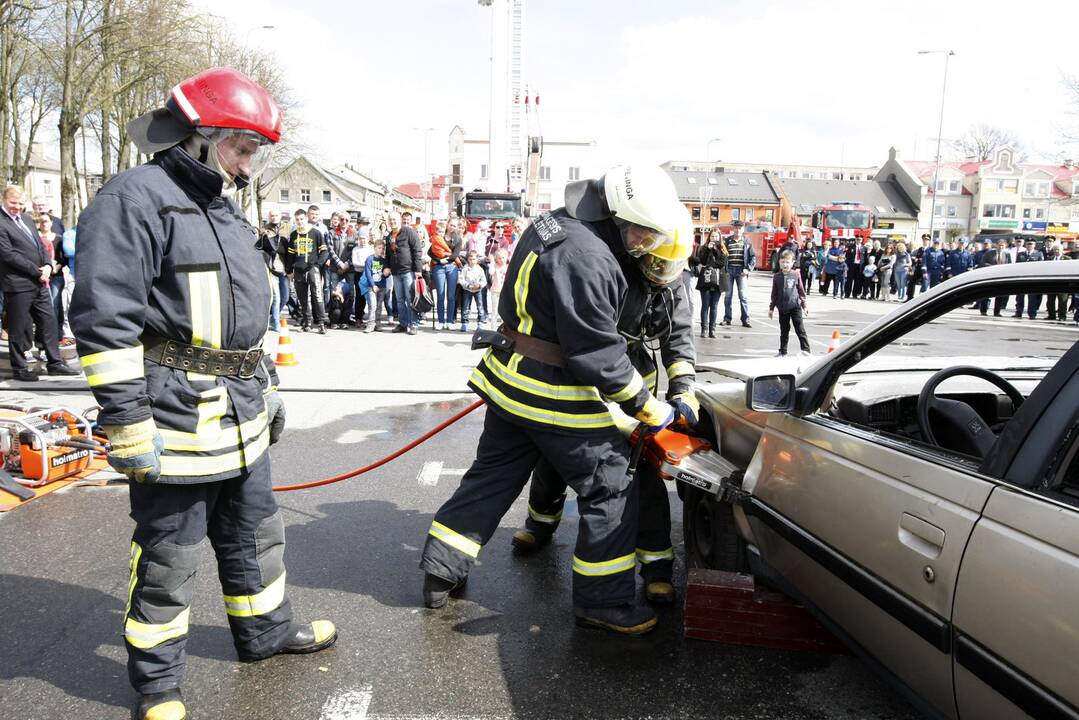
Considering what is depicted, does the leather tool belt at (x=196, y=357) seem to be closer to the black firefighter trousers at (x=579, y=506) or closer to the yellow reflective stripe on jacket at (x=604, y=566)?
the black firefighter trousers at (x=579, y=506)

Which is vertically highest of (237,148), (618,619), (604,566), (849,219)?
(849,219)

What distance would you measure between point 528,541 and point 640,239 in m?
1.72

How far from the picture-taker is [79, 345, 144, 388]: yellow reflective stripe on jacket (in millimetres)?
2264

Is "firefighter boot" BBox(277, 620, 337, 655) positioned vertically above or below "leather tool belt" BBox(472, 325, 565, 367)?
below

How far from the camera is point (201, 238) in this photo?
2.51 metres

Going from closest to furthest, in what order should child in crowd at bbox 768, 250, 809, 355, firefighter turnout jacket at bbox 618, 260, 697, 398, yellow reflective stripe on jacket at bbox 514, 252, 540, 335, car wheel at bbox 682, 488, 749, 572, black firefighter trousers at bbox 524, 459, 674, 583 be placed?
yellow reflective stripe on jacket at bbox 514, 252, 540, 335 → firefighter turnout jacket at bbox 618, 260, 697, 398 → car wheel at bbox 682, 488, 749, 572 → black firefighter trousers at bbox 524, 459, 674, 583 → child in crowd at bbox 768, 250, 809, 355

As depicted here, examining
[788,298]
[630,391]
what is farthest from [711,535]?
[788,298]

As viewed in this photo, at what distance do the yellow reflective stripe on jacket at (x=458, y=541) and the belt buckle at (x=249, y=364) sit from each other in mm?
1124

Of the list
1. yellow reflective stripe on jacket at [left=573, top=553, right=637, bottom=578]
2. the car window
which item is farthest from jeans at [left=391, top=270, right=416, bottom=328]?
yellow reflective stripe on jacket at [left=573, top=553, right=637, bottom=578]

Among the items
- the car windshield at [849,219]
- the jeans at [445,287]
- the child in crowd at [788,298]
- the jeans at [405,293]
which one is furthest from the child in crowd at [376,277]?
the car windshield at [849,219]

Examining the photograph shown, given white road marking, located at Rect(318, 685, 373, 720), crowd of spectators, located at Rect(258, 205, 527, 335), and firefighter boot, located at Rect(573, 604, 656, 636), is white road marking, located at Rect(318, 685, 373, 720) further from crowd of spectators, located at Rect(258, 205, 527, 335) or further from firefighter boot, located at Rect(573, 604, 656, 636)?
crowd of spectators, located at Rect(258, 205, 527, 335)

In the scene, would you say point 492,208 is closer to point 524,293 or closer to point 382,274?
point 382,274

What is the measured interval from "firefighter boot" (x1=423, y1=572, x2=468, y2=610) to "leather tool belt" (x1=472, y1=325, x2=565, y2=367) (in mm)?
1001

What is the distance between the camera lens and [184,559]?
2.58 meters
